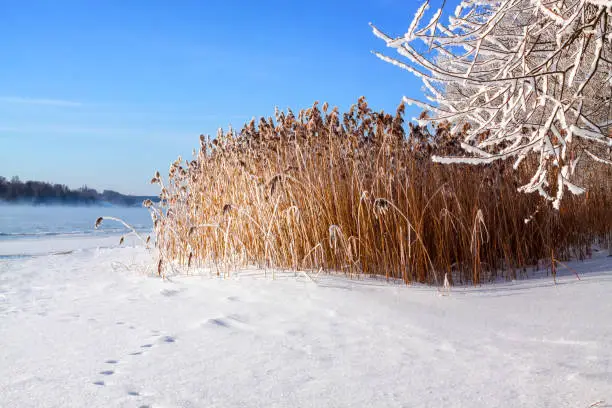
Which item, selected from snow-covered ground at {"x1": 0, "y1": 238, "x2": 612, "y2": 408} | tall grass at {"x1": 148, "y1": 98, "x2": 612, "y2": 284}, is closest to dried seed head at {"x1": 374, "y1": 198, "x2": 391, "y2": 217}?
tall grass at {"x1": 148, "y1": 98, "x2": 612, "y2": 284}

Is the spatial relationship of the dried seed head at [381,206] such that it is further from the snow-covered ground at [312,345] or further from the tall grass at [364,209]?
the snow-covered ground at [312,345]

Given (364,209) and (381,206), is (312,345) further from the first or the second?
(364,209)

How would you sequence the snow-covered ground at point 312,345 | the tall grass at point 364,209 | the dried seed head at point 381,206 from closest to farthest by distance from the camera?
1. the snow-covered ground at point 312,345
2. the dried seed head at point 381,206
3. the tall grass at point 364,209

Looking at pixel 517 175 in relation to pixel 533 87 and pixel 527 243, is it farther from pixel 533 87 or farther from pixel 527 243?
pixel 533 87

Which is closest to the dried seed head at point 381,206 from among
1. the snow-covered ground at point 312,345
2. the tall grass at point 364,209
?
the tall grass at point 364,209

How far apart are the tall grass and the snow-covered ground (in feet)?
1.17

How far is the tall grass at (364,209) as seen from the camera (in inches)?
137

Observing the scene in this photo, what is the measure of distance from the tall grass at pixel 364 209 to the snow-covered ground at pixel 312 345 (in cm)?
36

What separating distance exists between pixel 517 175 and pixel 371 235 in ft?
6.88

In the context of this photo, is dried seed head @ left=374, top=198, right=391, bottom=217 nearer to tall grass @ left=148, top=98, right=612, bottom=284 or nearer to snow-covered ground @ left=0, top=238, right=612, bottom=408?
tall grass @ left=148, top=98, right=612, bottom=284

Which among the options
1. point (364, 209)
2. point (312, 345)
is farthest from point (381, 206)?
point (312, 345)

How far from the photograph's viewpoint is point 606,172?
280 inches

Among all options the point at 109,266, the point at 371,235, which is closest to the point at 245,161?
the point at 371,235

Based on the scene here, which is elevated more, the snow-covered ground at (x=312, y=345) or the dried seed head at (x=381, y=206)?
the dried seed head at (x=381, y=206)
